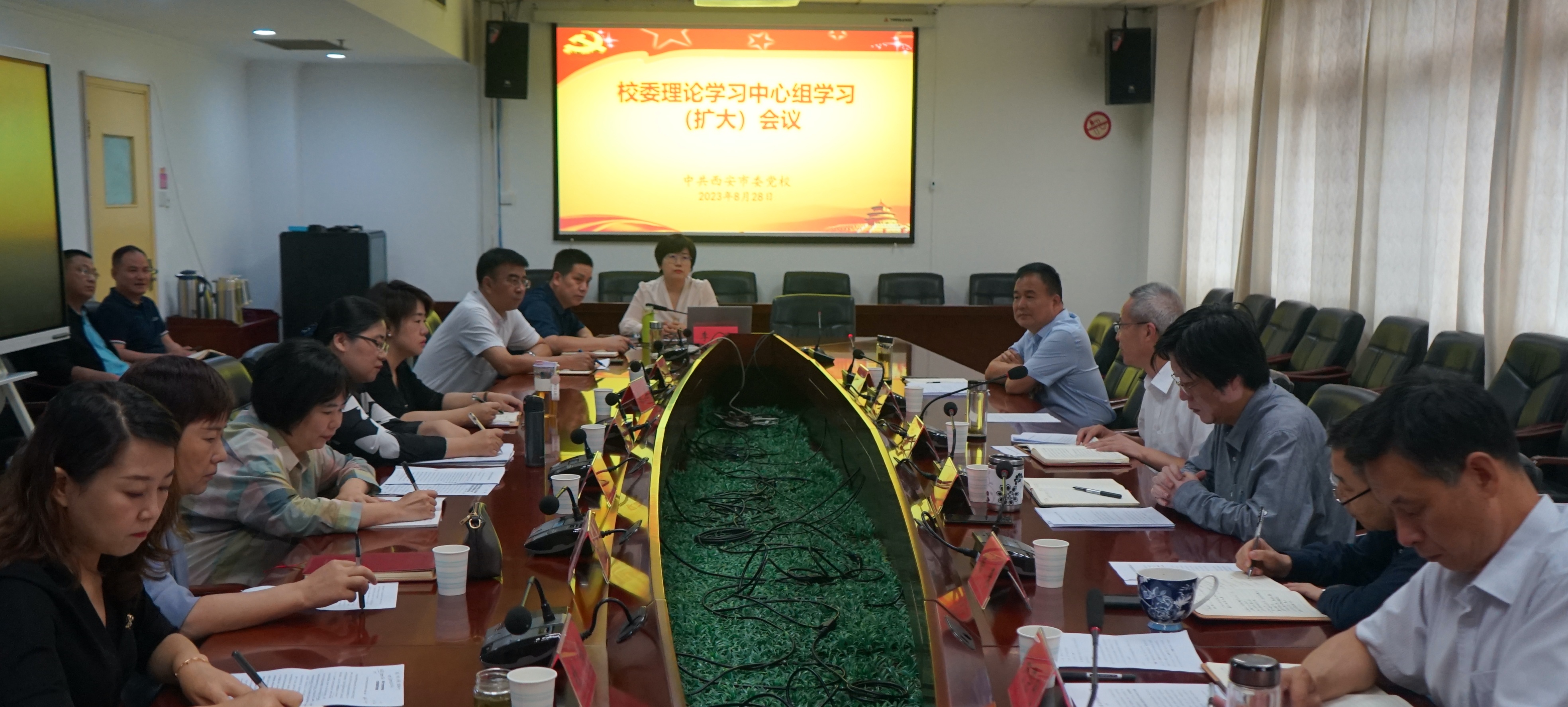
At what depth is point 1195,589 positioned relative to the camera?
180 cm

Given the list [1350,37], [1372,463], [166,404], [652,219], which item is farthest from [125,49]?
[1372,463]

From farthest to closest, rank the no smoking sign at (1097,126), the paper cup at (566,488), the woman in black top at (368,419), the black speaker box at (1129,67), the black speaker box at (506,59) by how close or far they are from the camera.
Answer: the no smoking sign at (1097,126) < the black speaker box at (1129,67) < the black speaker box at (506,59) < the woman in black top at (368,419) < the paper cup at (566,488)

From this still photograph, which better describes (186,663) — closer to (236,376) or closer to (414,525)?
(414,525)

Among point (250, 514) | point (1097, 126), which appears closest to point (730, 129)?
point (1097, 126)

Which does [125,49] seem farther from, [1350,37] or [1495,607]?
[1495,607]

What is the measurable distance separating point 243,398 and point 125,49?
4.68 metres

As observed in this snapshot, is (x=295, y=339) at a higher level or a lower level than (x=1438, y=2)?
lower

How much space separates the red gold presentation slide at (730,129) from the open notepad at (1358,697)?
23.6ft

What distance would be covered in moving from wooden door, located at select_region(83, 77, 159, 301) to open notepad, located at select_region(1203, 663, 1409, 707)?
6.34 metres

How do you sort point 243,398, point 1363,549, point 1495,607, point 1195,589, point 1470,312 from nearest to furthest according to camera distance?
point 1495,607 → point 1195,589 → point 1363,549 → point 243,398 → point 1470,312

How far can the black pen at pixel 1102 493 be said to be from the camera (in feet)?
8.72

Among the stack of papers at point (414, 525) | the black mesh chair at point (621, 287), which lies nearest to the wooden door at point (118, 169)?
the black mesh chair at point (621, 287)

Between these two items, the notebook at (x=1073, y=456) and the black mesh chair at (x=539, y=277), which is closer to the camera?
the notebook at (x=1073, y=456)

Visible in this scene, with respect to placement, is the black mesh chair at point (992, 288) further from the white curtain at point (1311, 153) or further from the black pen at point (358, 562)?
the black pen at point (358, 562)
